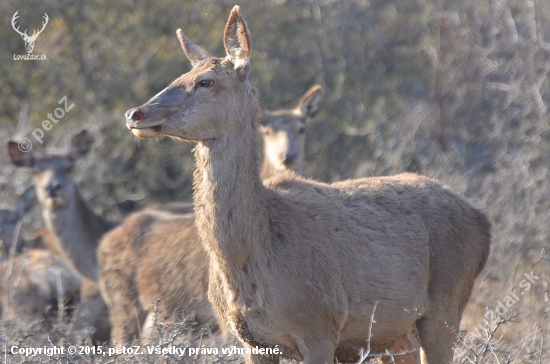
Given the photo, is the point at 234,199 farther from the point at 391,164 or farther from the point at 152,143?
the point at 152,143

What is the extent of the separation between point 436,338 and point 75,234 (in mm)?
5474

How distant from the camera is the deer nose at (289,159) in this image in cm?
997

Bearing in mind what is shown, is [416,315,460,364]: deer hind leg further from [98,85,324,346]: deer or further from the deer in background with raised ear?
the deer in background with raised ear

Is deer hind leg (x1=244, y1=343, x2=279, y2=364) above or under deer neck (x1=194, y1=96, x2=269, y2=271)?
under

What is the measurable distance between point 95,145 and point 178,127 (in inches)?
292

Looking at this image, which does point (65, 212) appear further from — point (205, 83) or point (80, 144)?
point (205, 83)

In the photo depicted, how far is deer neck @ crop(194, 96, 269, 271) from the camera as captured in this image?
529 cm

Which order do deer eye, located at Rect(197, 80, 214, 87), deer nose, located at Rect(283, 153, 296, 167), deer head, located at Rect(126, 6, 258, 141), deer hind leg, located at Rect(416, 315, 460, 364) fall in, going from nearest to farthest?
deer head, located at Rect(126, 6, 258, 141) < deer eye, located at Rect(197, 80, 214, 87) < deer hind leg, located at Rect(416, 315, 460, 364) < deer nose, located at Rect(283, 153, 296, 167)

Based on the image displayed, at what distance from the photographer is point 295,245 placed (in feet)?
17.8

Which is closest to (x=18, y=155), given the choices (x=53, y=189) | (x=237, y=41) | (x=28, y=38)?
(x=53, y=189)

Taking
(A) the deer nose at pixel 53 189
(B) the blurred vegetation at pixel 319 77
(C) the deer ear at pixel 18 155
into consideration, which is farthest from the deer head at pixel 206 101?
(B) the blurred vegetation at pixel 319 77

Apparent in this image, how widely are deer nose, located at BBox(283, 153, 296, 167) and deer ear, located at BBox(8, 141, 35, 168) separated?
2966mm

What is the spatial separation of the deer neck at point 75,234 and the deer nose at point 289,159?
2341 millimetres

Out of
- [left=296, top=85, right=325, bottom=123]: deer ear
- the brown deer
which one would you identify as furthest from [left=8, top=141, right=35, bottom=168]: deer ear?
the brown deer
